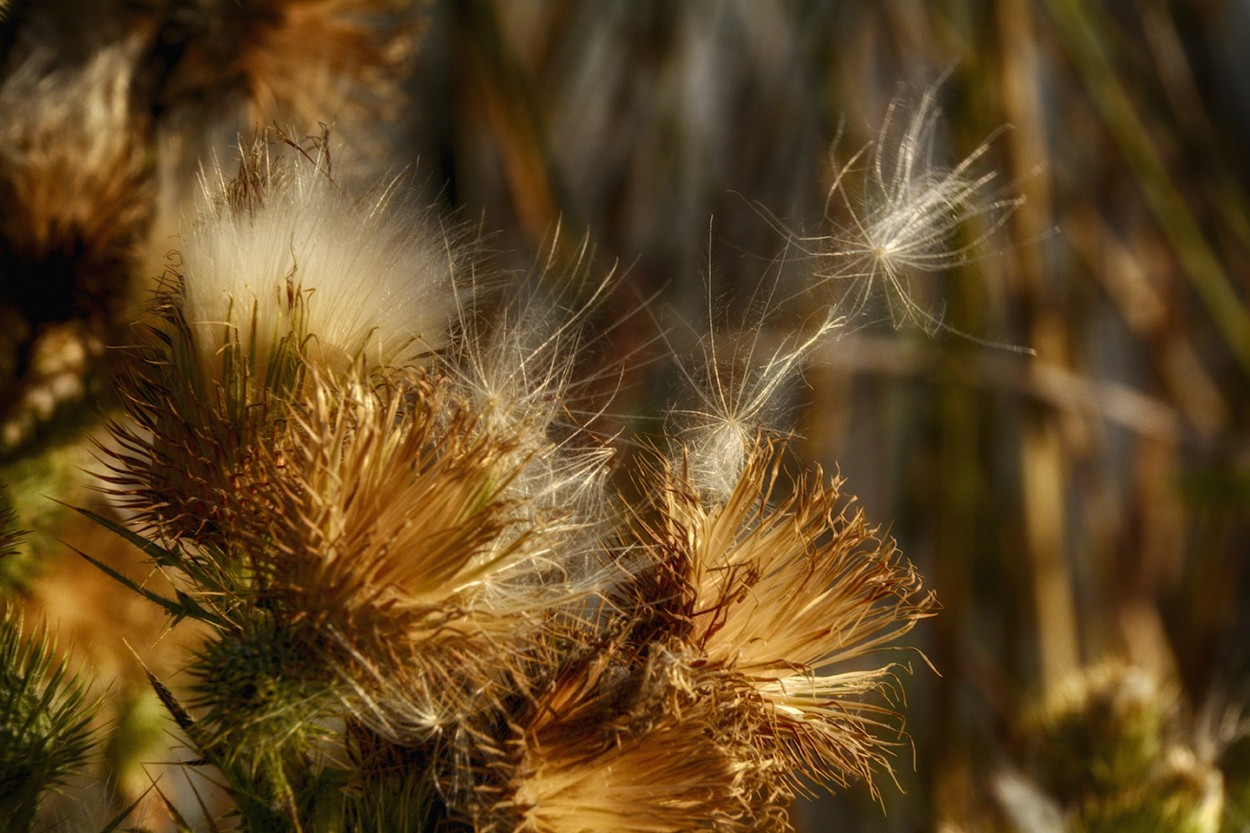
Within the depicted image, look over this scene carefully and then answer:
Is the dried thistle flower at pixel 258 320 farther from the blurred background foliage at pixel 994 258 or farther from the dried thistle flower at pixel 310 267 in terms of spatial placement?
the blurred background foliage at pixel 994 258

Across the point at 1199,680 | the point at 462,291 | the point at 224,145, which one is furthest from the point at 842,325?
the point at 1199,680

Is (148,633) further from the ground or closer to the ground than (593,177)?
closer to the ground

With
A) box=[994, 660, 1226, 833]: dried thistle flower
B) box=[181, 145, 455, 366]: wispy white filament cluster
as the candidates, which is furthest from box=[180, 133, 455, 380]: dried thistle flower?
box=[994, 660, 1226, 833]: dried thistle flower

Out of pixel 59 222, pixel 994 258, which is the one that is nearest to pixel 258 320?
pixel 59 222

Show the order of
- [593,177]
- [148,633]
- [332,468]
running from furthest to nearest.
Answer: [593,177]
[148,633]
[332,468]

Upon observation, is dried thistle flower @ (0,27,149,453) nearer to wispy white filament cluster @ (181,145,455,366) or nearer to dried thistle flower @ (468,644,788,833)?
wispy white filament cluster @ (181,145,455,366)

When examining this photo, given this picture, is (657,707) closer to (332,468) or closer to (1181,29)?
(332,468)

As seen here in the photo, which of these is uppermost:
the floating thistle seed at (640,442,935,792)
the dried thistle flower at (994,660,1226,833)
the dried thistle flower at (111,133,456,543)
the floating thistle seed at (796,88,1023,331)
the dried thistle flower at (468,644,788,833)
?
the floating thistle seed at (796,88,1023,331)
